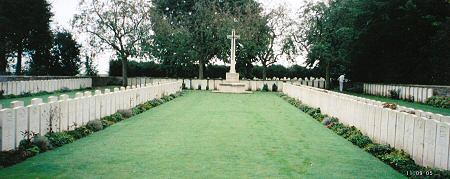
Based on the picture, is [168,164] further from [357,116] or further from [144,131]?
[357,116]

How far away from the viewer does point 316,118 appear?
48.3ft

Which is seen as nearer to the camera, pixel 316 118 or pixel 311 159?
pixel 311 159

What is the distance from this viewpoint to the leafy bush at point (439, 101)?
20.6m

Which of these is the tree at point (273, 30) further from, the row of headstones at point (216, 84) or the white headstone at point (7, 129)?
the white headstone at point (7, 129)

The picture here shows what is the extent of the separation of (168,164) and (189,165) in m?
0.35

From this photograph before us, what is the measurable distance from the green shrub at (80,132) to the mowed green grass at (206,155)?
0.19 m

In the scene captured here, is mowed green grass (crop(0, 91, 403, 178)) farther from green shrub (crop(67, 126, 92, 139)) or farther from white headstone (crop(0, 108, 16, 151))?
white headstone (crop(0, 108, 16, 151))

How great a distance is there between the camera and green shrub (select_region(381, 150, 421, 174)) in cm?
698

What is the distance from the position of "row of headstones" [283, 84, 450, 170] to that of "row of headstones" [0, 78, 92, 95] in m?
16.4

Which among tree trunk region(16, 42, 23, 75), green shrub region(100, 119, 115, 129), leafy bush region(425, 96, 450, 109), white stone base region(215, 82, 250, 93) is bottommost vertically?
green shrub region(100, 119, 115, 129)

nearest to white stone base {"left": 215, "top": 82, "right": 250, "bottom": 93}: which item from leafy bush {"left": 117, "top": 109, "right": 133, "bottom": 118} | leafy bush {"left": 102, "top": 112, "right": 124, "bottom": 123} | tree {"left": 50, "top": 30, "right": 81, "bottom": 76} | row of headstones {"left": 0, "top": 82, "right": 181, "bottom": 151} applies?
tree {"left": 50, "top": 30, "right": 81, "bottom": 76}

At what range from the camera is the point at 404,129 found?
797cm

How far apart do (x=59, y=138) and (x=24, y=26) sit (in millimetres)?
29588

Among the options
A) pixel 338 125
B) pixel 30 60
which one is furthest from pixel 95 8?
pixel 338 125
